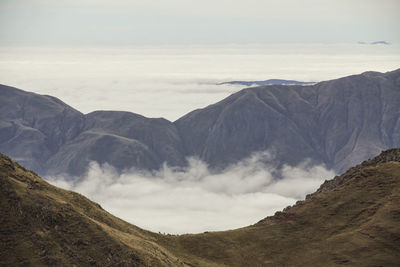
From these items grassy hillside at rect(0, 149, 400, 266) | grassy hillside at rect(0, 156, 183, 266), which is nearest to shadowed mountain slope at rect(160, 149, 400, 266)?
grassy hillside at rect(0, 149, 400, 266)

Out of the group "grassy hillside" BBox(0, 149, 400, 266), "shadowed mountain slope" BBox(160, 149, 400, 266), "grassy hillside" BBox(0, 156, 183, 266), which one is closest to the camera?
"grassy hillside" BBox(0, 156, 183, 266)

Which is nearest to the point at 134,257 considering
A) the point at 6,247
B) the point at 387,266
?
the point at 6,247

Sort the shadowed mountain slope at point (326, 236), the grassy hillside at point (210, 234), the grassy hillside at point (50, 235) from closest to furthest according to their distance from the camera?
the grassy hillside at point (50, 235)
the grassy hillside at point (210, 234)
the shadowed mountain slope at point (326, 236)

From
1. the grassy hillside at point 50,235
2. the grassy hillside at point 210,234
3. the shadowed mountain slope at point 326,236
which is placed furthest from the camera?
the shadowed mountain slope at point 326,236

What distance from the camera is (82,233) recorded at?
323 feet

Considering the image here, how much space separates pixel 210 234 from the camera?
139 meters

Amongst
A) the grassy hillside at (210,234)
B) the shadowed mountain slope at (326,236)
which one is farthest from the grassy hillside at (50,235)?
the shadowed mountain slope at (326,236)

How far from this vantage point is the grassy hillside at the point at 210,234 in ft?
305

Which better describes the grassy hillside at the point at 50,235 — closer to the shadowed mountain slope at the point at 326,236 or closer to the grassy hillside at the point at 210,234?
the grassy hillside at the point at 210,234

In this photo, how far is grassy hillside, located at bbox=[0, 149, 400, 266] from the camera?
92812 mm

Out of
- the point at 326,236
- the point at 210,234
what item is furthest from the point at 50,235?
the point at 326,236

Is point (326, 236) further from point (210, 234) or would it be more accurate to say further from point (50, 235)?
point (50, 235)

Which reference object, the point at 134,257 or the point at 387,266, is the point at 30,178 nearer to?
the point at 134,257

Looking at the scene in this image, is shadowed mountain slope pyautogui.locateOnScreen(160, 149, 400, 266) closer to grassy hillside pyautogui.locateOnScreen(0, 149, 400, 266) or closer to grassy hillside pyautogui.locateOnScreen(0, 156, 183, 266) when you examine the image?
grassy hillside pyautogui.locateOnScreen(0, 149, 400, 266)
